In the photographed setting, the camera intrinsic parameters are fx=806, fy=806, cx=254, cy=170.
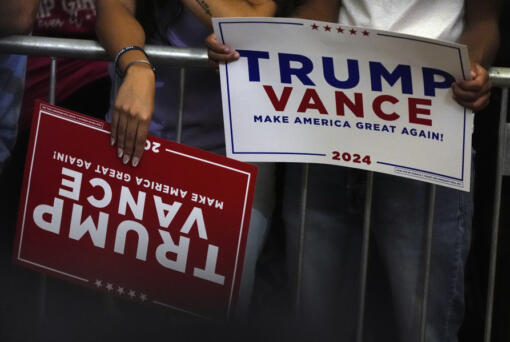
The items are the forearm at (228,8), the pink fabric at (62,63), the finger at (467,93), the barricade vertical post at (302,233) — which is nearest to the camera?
the finger at (467,93)

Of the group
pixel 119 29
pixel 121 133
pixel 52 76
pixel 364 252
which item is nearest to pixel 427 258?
pixel 364 252

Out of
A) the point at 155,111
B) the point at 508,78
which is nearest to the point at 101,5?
the point at 155,111

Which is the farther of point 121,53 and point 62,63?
point 62,63

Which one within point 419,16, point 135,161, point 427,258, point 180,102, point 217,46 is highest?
point 419,16

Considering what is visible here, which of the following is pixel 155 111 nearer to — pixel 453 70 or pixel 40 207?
pixel 40 207

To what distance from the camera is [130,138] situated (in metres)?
2.02

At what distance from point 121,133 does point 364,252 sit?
718 mm

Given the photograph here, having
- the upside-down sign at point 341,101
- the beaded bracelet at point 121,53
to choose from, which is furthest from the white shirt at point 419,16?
the beaded bracelet at point 121,53

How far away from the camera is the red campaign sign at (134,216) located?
208 centimetres

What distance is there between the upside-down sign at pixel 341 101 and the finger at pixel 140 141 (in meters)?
0.21

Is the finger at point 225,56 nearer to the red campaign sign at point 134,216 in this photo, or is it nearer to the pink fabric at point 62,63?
the red campaign sign at point 134,216

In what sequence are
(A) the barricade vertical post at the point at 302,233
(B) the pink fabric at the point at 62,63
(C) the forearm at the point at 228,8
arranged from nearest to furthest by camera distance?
(C) the forearm at the point at 228,8 < (A) the barricade vertical post at the point at 302,233 < (B) the pink fabric at the point at 62,63

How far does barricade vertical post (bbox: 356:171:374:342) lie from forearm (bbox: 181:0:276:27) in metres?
0.51

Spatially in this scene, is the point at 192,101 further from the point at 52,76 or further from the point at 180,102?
the point at 52,76
